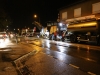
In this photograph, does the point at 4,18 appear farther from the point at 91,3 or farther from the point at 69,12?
the point at 91,3

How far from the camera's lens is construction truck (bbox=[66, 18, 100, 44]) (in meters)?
20.7

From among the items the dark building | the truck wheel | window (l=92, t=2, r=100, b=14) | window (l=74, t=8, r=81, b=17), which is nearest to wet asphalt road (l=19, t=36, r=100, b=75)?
the dark building

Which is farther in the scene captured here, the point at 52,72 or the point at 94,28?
the point at 94,28

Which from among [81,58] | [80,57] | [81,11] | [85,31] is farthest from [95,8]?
[81,58]

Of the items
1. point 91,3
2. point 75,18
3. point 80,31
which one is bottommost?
point 80,31

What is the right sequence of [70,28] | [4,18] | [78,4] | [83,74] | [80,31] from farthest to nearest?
[4,18] < [78,4] < [70,28] < [80,31] < [83,74]

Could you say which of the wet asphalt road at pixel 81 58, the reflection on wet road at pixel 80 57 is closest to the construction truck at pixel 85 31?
the reflection on wet road at pixel 80 57

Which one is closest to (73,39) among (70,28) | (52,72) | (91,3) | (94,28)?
(70,28)

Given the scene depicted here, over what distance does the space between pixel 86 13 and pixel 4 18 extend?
34.4m

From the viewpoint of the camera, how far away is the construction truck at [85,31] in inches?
816

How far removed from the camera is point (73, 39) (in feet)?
83.1

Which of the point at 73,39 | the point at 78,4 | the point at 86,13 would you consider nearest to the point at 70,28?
the point at 73,39

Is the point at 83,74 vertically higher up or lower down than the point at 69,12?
lower down

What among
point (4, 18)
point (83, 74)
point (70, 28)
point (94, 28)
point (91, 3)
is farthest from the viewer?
point (4, 18)
